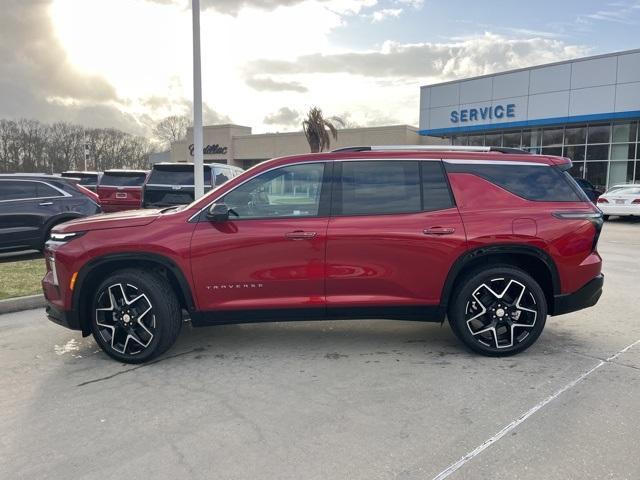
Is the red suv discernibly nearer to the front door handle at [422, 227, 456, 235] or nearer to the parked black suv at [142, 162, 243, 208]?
the front door handle at [422, 227, 456, 235]

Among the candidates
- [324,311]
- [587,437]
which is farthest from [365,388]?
[587,437]

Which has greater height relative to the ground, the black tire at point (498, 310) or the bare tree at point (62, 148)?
the bare tree at point (62, 148)

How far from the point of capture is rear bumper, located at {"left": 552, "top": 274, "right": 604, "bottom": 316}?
4.50 metres

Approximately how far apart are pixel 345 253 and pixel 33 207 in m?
7.49

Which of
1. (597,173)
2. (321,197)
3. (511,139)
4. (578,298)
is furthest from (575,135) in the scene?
(321,197)

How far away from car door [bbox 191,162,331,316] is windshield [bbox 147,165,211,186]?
22.3 feet

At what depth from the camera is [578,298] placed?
14.8ft

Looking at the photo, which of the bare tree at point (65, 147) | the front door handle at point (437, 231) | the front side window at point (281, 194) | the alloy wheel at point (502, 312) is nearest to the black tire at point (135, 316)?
the front side window at point (281, 194)

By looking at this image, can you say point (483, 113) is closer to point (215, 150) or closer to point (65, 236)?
point (65, 236)

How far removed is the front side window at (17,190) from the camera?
9.25 meters

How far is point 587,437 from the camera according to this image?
311 cm

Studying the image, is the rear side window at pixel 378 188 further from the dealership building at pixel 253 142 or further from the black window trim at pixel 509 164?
the dealership building at pixel 253 142

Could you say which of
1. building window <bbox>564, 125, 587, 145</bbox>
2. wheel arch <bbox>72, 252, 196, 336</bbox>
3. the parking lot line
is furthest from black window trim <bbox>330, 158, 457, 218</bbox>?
building window <bbox>564, 125, 587, 145</bbox>

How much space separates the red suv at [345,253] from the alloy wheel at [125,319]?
0.04 ft
